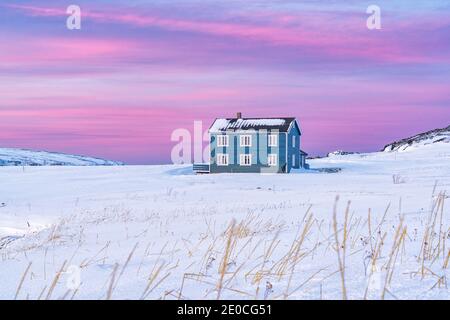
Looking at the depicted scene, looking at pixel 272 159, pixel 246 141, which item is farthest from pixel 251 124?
pixel 272 159

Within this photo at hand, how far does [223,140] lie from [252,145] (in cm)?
291

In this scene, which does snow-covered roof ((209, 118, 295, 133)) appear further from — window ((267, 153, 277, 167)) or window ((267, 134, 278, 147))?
window ((267, 153, 277, 167))

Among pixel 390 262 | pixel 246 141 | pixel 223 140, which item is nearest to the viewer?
pixel 390 262

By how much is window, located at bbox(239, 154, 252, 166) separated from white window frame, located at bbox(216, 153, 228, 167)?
1434mm

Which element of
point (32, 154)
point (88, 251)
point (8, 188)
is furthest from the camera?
point (32, 154)

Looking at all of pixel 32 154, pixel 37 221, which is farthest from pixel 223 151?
pixel 32 154

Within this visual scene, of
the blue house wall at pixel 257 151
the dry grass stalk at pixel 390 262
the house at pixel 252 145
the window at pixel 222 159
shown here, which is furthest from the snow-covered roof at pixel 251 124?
the dry grass stalk at pixel 390 262

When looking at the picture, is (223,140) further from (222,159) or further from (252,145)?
(252,145)

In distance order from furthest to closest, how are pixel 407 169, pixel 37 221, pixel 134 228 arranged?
1. pixel 407 169
2. pixel 37 221
3. pixel 134 228

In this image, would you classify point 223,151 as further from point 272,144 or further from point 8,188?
point 8,188

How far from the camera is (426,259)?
16.6 ft

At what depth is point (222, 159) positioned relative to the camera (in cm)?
5250
